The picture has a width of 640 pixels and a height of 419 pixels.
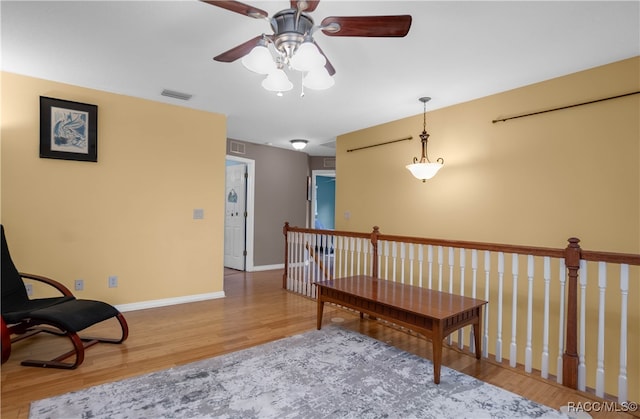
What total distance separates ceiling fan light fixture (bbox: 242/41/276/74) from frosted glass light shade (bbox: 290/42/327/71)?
0.61 feet

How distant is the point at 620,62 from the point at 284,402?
3756 millimetres

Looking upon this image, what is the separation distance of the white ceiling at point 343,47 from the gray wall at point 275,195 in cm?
252

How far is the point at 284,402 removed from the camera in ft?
6.38

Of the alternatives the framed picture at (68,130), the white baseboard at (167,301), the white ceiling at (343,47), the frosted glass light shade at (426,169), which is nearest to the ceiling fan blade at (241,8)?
the white ceiling at (343,47)

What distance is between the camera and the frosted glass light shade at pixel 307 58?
1.71 metres

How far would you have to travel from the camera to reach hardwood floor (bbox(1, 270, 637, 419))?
2089mm

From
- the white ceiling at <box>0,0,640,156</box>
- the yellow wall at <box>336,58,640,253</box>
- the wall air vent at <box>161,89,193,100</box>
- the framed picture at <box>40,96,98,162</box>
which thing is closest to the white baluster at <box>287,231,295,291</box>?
the yellow wall at <box>336,58,640,253</box>

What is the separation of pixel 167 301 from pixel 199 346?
4.84ft

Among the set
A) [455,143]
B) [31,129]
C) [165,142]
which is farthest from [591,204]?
[31,129]

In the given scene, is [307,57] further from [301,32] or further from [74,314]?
[74,314]

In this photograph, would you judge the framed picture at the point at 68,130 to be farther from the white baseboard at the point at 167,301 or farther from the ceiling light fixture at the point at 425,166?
the ceiling light fixture at the point at 425,166

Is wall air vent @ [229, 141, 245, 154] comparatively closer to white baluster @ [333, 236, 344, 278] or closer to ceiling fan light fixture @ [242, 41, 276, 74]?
white baluster @ [333, 236, 344, 278]

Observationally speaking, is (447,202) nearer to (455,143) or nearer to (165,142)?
(455,143)

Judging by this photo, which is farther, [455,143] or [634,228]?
[455,143]
